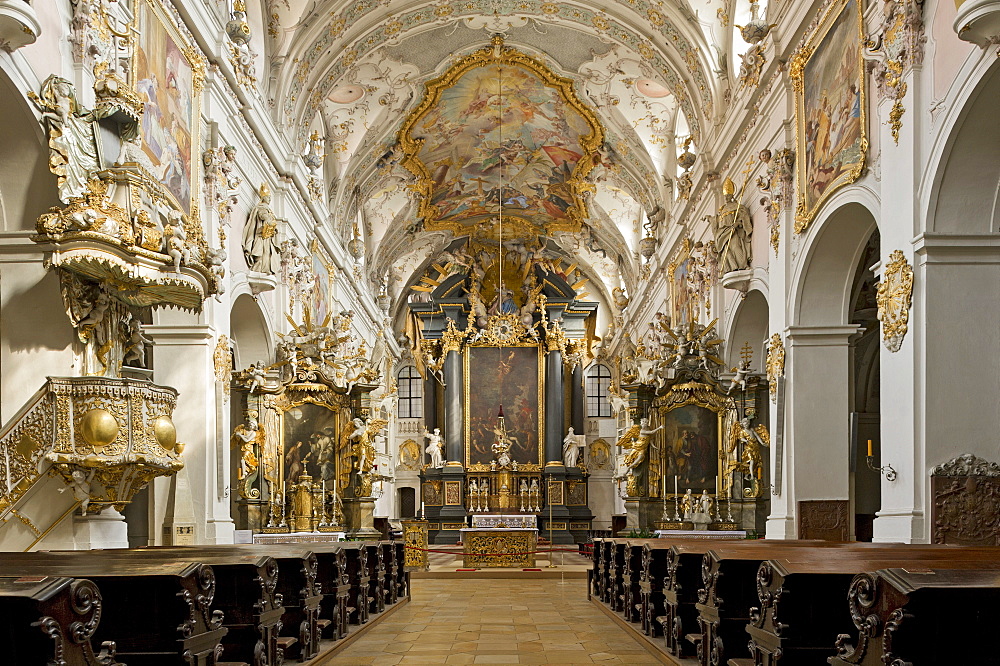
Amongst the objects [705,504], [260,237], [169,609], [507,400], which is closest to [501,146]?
[507,400]

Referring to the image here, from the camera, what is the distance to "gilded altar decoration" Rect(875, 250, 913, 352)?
29.9 feet

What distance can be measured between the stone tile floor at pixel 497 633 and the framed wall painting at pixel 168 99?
17.9ft

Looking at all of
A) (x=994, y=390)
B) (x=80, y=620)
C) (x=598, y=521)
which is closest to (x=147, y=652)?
(x=80, y=620)

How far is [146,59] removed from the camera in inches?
435

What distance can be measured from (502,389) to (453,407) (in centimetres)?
162

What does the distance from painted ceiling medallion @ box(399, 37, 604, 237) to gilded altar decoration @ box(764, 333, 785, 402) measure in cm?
998

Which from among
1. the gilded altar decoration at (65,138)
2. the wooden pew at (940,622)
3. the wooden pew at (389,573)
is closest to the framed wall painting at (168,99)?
the gilded altar decoration at (65,138)

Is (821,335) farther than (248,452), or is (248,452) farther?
(248,452)

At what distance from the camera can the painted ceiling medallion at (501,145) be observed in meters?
22.3

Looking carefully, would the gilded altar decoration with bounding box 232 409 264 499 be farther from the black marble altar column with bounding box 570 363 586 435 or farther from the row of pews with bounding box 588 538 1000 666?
the black marble altar column with bounding box 570 363 586 435

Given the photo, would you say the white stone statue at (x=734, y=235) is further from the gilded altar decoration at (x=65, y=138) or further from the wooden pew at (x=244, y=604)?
the wooden pew at (x=244, y=604)

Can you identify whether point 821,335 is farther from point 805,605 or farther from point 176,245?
point 805,605

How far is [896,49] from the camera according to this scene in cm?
926

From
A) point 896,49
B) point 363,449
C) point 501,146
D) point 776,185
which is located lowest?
point 363,449
